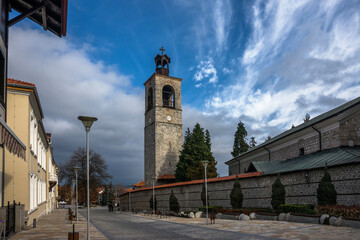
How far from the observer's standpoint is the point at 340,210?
16.5 metres

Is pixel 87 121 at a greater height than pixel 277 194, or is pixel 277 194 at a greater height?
pixel 87 121

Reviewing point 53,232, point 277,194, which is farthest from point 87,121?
point 277,194

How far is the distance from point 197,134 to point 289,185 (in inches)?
1290

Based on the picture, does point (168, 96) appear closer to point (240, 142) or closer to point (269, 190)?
point (240, 142)

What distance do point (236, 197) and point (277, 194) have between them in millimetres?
4671

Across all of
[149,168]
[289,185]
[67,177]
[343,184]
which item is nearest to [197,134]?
[149,168]

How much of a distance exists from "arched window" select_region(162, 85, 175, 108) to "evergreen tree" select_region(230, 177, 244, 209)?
123ft

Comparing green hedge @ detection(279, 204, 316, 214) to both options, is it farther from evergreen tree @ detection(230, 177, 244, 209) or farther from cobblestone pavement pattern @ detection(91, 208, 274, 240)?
evergreen tree @ detection(230, 177, 244, 209)

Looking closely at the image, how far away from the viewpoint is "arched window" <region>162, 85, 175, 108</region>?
63.5 metres

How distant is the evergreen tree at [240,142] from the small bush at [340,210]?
145ft

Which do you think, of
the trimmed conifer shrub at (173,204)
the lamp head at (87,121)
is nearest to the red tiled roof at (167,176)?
the trimmed conifer shrub at (173,204)

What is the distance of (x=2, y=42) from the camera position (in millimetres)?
10242

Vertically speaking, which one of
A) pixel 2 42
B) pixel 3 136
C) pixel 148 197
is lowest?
pixel 148 197

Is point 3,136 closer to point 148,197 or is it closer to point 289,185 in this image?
point 289,185
